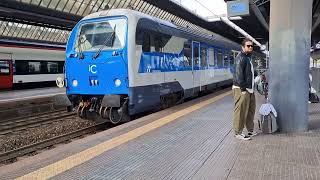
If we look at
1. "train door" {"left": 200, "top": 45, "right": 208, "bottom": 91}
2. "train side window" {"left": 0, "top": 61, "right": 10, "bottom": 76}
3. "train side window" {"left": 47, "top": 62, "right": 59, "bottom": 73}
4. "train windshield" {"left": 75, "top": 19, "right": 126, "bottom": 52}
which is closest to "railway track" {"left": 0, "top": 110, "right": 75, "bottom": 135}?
"train windshield" {"left": 75, "top": 19, "right": 126, "bottom": 52}

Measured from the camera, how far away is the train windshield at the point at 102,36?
10.5 meters

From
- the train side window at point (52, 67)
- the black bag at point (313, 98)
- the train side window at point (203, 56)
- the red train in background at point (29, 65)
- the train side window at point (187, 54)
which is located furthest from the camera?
the train side window at point (52, 67)

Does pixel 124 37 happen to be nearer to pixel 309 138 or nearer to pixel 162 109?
pixel 162 109

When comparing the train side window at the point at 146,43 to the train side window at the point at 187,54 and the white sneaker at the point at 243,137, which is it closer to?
the train side window at the point at 187,54

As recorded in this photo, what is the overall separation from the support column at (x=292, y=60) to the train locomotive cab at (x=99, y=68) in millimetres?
3935

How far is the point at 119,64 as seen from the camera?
1030 centimetres

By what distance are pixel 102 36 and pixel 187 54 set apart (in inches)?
163

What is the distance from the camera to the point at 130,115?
10.8 m

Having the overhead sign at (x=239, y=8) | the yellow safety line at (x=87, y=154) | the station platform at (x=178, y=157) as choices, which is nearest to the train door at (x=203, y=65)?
the overhead sign at (x=239, y=8)

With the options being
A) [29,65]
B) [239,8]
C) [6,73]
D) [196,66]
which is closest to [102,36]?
[196,66]

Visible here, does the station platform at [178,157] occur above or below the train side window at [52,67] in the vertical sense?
below

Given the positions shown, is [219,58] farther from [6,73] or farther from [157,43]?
[6,73]

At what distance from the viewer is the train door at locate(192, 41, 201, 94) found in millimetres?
14953

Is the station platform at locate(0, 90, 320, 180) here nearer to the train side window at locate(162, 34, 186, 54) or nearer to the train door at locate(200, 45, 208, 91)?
the train side window at locate(162, 34, 186, 54)
